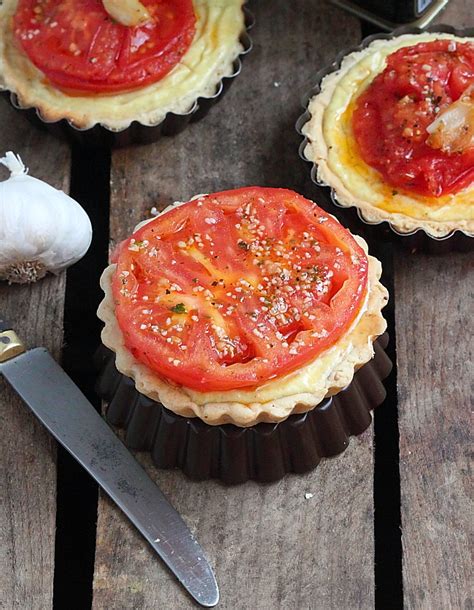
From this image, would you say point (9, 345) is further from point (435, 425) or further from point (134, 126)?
point (435, 425)

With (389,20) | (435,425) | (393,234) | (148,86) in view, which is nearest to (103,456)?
(435,425)

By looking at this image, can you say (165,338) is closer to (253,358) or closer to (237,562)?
(253,358)

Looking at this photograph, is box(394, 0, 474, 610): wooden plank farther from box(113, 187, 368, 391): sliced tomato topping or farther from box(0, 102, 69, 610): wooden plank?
box(0, 102, 69, 610): wooden plank

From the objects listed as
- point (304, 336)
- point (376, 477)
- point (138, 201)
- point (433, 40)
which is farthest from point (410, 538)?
point (433, 40)

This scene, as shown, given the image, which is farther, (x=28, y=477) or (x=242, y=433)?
(x=28, y=477)

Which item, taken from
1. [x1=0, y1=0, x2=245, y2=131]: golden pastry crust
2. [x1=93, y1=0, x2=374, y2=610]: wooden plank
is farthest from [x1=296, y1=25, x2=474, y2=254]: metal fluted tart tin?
[x1=93, y1=0, x2=374, y2=610]: wooden plank

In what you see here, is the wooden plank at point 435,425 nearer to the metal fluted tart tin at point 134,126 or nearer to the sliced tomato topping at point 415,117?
the sliced tomato topping at point 415,117

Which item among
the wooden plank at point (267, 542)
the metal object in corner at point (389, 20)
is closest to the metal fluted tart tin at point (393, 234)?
the metal object in corner at point (389, 20)
